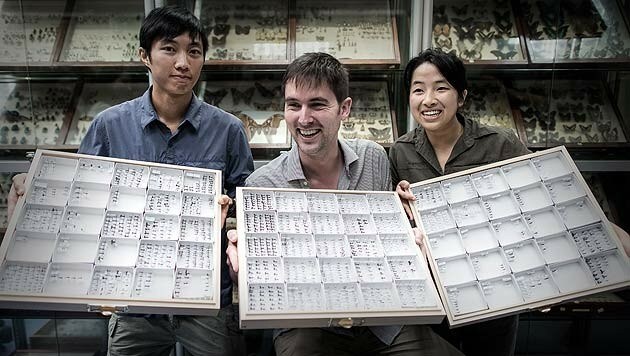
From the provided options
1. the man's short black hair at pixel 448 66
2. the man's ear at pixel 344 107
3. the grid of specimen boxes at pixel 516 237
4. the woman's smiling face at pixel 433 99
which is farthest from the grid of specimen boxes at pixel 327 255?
the man's short black hair at pixel 448 66

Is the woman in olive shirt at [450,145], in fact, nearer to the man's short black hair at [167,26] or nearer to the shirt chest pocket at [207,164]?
the shirt chest pocket at [207,164]

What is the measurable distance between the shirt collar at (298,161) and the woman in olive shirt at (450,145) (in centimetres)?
24

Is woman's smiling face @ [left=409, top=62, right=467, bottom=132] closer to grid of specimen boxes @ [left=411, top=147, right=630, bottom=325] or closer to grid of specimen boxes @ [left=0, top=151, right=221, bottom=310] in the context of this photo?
grid of specimen boxes @ [left=411, top=147, right=630, bottom=325]

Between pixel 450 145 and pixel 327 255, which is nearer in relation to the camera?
pixel 327 255

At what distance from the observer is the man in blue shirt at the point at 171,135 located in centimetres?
200

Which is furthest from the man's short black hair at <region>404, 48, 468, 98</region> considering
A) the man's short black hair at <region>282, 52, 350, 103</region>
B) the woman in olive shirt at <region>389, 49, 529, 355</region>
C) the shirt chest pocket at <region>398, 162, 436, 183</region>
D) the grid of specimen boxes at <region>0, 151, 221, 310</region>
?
the grid of specimen boxes at <region>0, 151, 221, 310</region>

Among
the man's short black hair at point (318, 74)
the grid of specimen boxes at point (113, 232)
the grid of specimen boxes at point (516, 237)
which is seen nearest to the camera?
the grid of specimen boxes at point (113, 232)

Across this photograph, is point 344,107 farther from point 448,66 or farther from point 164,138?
point 164,138

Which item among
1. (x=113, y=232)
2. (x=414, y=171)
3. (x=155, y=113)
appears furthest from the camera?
(x=414, y=171)

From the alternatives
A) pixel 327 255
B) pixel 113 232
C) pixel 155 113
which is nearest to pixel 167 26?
pixel 155 113

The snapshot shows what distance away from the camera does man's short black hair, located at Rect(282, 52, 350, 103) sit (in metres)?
1.88

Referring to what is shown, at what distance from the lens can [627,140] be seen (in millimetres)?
2953

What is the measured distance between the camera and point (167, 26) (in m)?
2.01

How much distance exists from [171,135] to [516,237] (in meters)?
1.25
